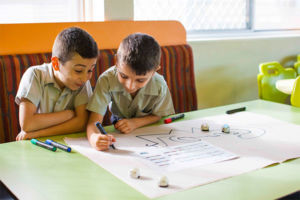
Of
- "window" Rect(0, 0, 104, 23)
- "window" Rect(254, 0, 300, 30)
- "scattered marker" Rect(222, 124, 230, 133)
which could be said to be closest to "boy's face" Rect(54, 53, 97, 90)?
"scattered marker" Rect(222, 124, 230, 133)

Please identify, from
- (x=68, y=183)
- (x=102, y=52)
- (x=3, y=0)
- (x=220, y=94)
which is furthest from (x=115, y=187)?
(x=220, y=94)

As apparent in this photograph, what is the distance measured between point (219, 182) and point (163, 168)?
0.61 feet

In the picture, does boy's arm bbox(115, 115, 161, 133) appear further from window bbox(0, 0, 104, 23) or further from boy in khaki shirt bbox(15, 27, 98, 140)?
window bbox(0, 0, 104, 23)

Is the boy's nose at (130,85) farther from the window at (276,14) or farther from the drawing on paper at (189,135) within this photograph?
the window at (276,14)

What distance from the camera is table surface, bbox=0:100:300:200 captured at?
1047mm

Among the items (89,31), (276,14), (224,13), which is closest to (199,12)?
(224,13)

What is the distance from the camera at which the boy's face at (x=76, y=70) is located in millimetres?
1639

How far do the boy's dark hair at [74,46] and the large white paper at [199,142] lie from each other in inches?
13.9

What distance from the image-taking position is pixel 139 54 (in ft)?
5.22

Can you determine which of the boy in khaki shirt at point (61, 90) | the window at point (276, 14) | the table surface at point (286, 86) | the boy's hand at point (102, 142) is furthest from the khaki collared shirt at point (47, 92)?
the window at point (276, 14)

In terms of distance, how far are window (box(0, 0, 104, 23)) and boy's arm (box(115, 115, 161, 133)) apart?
107 centimetres

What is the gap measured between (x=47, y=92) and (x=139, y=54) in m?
0.47

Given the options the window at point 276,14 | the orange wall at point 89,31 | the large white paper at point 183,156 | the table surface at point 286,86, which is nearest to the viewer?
the large white paper at point 183,156

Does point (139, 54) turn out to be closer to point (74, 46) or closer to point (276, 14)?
point (74, 46)
